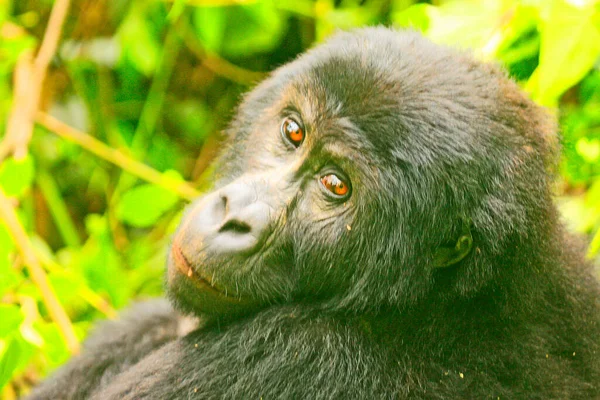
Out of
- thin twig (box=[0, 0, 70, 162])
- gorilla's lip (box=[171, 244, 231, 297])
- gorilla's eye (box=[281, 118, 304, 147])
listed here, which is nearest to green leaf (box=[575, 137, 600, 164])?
gorilla's eye (box=[281, 118, 304, 147])

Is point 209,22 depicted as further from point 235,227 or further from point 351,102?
point 235,227

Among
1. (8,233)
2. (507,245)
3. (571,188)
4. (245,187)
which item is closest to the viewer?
(507,245)

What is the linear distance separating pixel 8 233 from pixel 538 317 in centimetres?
216

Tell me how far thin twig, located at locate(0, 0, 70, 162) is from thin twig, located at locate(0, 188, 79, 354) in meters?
0.34

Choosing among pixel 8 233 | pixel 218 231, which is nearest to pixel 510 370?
pixel 218 231

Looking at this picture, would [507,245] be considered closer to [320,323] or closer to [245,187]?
[320,323]

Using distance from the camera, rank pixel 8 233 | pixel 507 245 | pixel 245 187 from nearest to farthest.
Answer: pixel 507 245
pixel 245 187
pixel 8 233

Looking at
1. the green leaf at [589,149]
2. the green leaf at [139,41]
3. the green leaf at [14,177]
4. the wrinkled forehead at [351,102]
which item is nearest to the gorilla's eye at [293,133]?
the wrinkled forehead at [351,102]

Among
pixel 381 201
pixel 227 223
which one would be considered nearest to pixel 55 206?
pixel 227 223

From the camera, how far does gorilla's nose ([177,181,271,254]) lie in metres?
2.29

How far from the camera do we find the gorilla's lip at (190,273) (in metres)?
2.34

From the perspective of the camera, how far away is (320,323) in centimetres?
235

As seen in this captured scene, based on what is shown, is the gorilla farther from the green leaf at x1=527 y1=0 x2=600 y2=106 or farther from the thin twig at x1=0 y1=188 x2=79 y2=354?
the thin twig at x1=0 y1=188 x2=79 y2=354

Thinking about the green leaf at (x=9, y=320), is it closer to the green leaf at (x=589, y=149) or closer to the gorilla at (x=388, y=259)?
the gorilla at (x=388, y=259)
